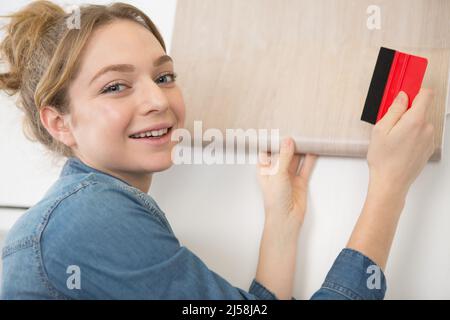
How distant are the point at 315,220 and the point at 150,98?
1.04 feet

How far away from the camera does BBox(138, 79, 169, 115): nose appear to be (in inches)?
28.2

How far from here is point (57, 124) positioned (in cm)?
77

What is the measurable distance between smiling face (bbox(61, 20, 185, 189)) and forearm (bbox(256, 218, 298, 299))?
0.66ft

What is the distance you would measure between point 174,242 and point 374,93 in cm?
36

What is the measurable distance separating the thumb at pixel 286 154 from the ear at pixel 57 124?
32cm

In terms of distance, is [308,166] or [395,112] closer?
[395,112]

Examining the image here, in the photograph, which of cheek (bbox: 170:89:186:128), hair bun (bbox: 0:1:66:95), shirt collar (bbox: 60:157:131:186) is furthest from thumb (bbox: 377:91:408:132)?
hair bun (bbox: 0:1:66:95)

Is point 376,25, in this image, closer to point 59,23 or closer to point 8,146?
point 59,23

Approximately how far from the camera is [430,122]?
73 centimetres

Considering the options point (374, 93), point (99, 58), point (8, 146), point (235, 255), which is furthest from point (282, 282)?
point (8, 146)

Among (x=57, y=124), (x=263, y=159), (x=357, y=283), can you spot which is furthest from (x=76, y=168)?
(x=357, y=283)

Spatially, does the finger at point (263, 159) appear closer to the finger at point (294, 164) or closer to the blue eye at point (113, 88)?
the finger at point (294, 164)

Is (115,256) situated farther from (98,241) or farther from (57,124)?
(57,124)

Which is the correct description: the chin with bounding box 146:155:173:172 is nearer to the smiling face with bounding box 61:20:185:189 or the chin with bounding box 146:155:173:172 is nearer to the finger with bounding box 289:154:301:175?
the smiling face with bounding box 61:20:185:189
